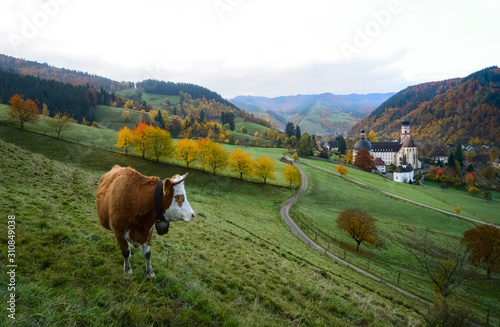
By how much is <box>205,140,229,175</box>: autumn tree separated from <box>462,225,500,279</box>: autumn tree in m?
40.8

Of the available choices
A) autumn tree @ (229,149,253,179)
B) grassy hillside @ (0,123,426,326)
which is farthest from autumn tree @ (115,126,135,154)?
grassy hillside @ (0,123,426,326)

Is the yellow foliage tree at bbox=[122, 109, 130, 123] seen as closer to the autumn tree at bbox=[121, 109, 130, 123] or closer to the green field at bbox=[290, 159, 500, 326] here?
the autumn tree at bbox=[121, 109, 130, 123]

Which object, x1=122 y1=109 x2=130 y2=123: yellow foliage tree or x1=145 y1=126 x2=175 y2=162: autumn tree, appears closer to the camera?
x1=145 y1=126 x2=175 y2=162: autumn tree

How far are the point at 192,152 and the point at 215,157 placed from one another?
499 cm

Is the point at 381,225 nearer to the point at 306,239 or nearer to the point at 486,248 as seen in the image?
the point at 486,248

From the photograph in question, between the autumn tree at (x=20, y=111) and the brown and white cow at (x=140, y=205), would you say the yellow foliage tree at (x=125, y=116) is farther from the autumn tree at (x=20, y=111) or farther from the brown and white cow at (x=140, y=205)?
the brown and white cow at (x=140, y=205)

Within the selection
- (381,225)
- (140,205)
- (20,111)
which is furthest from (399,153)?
(20,111)

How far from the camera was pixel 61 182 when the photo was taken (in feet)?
60.0

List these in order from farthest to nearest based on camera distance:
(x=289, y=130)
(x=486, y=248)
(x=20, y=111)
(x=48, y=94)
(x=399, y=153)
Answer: (x=289, y=130), (x=399, y=153), (x=48, y=94), (x=20, y=111), (x=486, y=248)

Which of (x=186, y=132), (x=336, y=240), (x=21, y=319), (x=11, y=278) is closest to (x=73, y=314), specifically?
(x=21, y=319)

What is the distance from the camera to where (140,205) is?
6.27m

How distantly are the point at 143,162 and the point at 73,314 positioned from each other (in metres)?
47.9

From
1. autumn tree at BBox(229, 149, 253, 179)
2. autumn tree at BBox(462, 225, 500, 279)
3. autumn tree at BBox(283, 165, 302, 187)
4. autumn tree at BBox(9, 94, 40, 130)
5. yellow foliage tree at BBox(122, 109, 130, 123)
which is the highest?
yellow foliage tree at BBox(122, 109, 130, 123)

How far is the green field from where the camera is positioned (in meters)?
23.3
